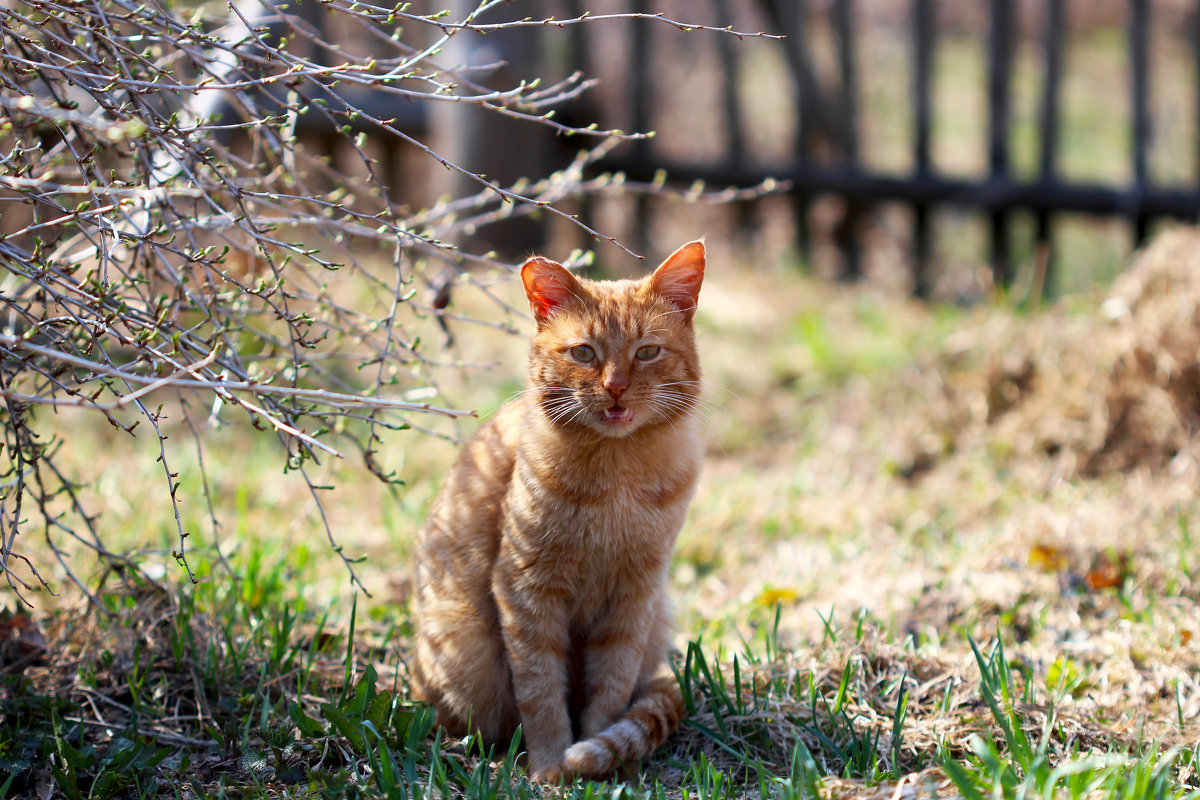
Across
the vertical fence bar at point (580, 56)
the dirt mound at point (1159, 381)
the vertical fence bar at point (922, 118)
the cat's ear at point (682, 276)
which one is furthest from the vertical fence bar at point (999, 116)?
the cat's ear at point (682, 276)

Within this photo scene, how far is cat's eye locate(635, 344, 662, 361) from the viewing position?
225cm

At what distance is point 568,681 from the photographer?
245cm

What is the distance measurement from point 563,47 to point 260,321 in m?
3.41

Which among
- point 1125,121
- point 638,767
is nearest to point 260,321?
point 638,767

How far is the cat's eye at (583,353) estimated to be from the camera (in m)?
2.24

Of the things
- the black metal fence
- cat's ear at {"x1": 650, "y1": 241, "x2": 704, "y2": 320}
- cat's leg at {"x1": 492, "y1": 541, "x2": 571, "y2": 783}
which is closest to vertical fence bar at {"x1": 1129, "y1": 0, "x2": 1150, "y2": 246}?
the black metal fence

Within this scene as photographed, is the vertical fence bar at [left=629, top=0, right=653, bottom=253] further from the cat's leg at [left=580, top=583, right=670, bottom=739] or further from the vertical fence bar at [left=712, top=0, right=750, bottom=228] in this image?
the cat's leg at [left=580, top=583, right=670, bottom=739]

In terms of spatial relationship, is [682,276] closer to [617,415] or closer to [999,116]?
[617,415]

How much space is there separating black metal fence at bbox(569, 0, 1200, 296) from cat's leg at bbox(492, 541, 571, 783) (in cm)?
384

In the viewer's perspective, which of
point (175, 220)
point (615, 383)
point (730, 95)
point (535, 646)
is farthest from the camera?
point (730, 95)

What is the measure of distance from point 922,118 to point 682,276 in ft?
12.7

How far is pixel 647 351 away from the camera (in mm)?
2262

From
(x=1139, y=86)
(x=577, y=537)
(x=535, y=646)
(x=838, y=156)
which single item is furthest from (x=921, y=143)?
(x=535, y=646)

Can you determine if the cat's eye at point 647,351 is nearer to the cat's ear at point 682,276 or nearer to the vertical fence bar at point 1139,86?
the cat's ear at point 682,276
